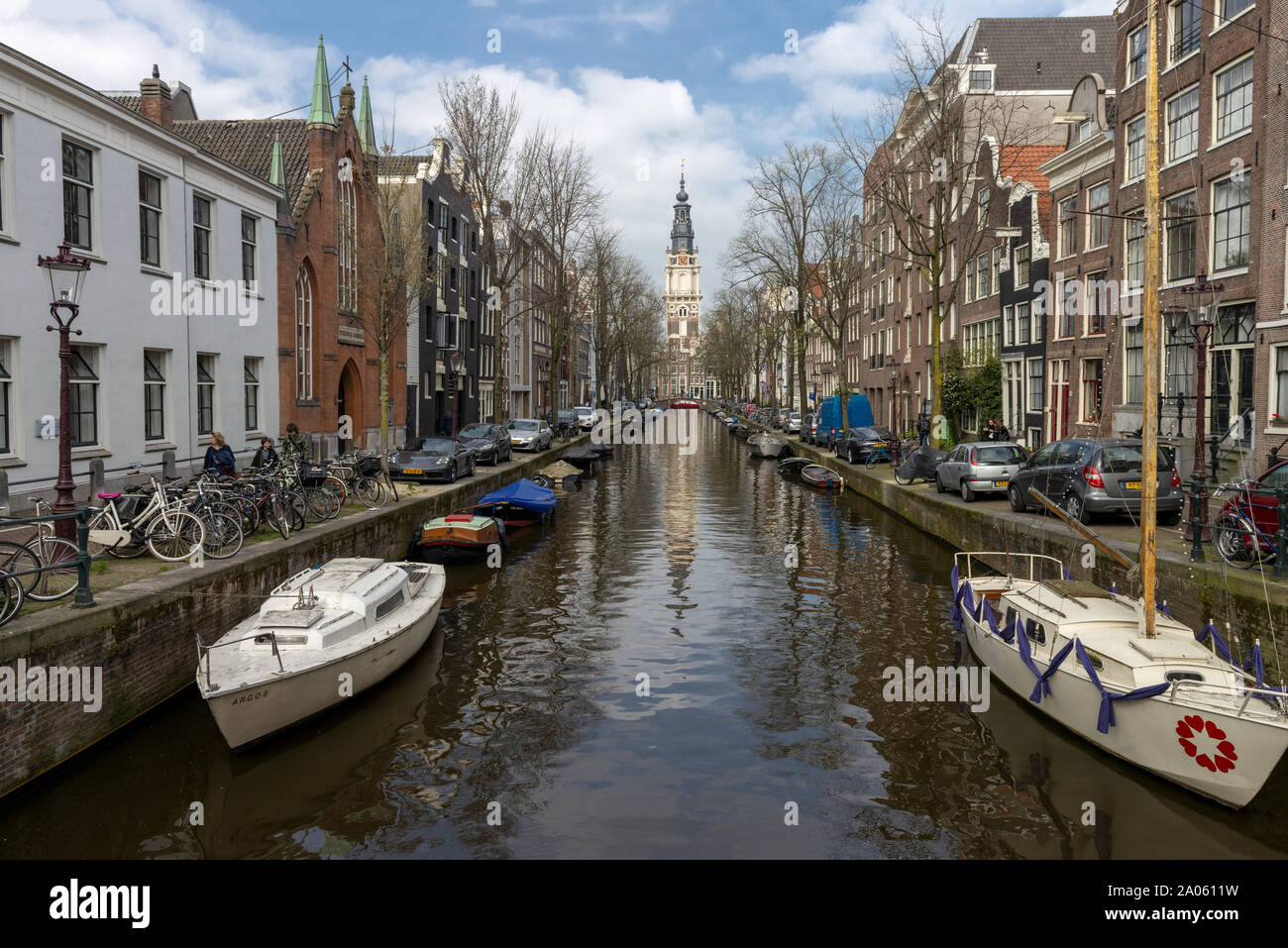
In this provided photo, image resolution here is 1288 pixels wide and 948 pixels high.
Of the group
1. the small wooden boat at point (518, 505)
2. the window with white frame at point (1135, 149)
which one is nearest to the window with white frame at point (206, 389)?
the small wooden boat at point (518, 505)

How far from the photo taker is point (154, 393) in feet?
65.8

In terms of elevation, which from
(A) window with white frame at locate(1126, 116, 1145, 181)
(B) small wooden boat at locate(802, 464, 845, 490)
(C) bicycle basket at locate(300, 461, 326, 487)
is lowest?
(B) small wooden boat at locate(802, 464, 845, 490)

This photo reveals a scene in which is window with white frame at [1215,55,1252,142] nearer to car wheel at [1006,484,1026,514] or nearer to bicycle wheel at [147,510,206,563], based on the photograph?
car wheel at [1006,484,1026,514]

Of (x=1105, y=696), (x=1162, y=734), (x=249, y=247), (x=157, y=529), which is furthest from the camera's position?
(x=249, y=247)

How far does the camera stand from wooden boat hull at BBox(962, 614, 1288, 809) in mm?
7875

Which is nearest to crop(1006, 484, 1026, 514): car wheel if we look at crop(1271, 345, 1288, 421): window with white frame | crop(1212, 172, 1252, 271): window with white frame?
crop(1271, 345, 1288, 421): window with white frame

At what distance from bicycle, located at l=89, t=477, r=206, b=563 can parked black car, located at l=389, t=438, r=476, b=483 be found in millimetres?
13118

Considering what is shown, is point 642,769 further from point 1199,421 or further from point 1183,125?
point 1183,125

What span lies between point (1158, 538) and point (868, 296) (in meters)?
50.3

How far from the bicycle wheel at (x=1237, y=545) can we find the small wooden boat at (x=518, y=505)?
52.2 ft

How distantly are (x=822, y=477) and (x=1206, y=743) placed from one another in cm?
2594

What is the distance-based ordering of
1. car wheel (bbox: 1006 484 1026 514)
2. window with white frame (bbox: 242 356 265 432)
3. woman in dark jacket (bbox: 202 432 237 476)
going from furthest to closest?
1. window with white frame (bbox: 242 356 265 432)
2. car wheel (bbox: 1006 484 1026 514)
3. woman in dark jacket (bbox: 202 432 237 476)

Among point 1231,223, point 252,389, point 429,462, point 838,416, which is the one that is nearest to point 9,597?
point 252,389

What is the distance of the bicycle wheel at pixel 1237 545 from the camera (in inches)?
461
